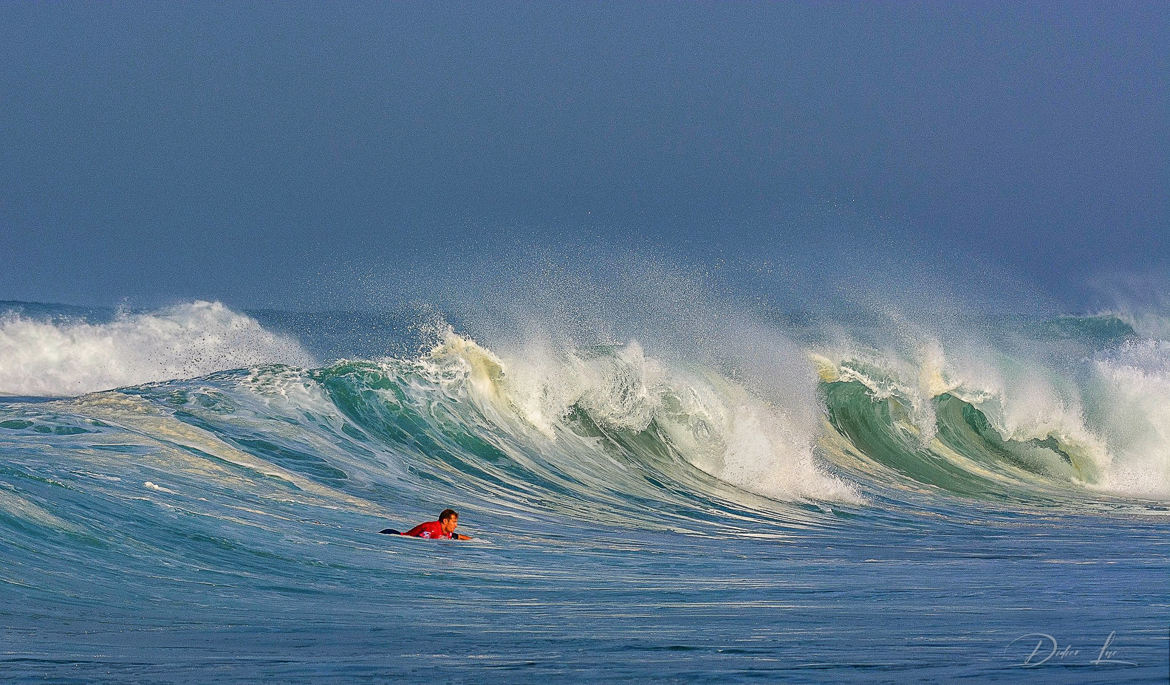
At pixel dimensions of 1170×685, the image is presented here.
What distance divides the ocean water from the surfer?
16cm

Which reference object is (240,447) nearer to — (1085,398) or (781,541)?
(781,541)

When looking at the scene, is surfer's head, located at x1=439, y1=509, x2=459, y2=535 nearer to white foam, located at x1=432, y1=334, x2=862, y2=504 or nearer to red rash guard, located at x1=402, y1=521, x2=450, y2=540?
red rash guard, located at x1=402, y1=521, x2=450, y2=540

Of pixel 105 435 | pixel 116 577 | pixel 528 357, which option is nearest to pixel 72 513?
pixel 116 577

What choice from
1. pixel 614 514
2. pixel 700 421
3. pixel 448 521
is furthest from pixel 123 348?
pixel 448 521

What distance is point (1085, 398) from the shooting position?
63.5 ft

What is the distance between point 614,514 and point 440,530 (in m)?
2.73

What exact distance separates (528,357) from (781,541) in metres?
7.00

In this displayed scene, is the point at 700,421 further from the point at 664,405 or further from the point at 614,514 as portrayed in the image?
the point at 614,514

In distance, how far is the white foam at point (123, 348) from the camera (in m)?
29.6

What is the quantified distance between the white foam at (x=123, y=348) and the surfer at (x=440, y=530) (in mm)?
19035

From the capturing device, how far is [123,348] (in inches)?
1248

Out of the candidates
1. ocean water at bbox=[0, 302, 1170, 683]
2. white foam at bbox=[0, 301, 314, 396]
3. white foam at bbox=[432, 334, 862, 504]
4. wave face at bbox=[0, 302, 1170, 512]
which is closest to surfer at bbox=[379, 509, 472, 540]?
ocean water at bbox=[0, 302, 1170, 683]

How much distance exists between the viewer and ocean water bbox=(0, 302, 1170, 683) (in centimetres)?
586

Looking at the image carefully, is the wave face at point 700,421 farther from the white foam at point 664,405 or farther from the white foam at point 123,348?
the white foam at point 123,348
